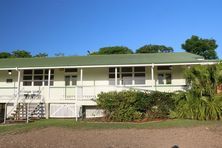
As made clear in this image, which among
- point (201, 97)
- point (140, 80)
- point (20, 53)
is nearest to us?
point (201, 97)

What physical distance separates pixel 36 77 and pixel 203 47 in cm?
3695

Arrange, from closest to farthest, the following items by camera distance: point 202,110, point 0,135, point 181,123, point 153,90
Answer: point 0,135, point 181,123, point 202,110, point 153,90

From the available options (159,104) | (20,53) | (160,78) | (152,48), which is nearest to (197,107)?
(159,104)

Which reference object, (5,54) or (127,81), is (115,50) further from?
(127,81)

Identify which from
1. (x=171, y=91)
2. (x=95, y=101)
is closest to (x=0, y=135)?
(x=95, y=101)

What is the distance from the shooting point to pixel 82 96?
2241cm

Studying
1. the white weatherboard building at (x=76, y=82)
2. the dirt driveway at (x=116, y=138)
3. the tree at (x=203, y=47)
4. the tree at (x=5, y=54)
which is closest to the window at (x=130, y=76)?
the white weatherboard building at (x=76, y=82)

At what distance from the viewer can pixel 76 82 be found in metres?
25.4

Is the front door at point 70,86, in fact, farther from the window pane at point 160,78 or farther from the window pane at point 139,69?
the window pane at point 160,78

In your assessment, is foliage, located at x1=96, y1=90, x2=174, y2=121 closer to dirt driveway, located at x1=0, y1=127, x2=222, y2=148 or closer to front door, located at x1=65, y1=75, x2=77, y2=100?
front door, located at x1=65, y1=75, x2=77, y2=100

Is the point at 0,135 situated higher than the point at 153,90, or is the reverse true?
the point at 153,90

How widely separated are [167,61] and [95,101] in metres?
6.10

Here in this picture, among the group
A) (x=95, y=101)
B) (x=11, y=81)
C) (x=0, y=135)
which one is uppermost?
(x=11, y=81)

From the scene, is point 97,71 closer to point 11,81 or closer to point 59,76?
point 59,76
